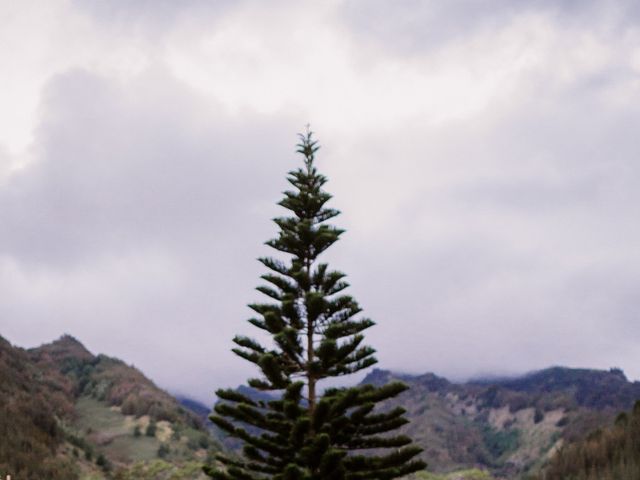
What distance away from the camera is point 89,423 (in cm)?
6962

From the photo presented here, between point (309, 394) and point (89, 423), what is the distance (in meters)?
57.4

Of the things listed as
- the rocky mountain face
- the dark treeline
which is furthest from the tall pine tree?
the dark treeline

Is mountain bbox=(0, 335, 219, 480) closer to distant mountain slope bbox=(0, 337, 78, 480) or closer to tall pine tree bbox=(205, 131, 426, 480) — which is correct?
distant mountain slope bbox=(0, 337, 78, 480)

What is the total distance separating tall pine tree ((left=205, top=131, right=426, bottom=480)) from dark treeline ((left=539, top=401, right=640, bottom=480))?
4566cm

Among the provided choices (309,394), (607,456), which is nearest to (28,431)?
(309,394)

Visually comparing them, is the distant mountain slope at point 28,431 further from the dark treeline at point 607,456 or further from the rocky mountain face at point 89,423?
the dark treeline at point 607,456

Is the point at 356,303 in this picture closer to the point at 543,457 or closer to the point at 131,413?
the point at 131,413

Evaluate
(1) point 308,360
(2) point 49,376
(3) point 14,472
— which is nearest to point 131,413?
(2) point 49,376

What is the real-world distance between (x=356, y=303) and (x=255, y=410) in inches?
173

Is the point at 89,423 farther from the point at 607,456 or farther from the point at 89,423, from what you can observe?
the point at 607,456

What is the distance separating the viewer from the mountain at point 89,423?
46.4 m

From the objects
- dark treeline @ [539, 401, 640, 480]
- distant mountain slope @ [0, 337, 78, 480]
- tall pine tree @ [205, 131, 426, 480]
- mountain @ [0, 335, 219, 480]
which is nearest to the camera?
tall pine tree @ [205, 131, 426, 480]

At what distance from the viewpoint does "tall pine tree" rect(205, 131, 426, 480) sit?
18.4 meters

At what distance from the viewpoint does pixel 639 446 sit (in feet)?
223
